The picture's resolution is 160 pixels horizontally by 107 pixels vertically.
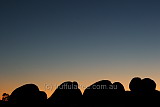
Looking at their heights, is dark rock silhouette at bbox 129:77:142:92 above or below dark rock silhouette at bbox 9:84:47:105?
above

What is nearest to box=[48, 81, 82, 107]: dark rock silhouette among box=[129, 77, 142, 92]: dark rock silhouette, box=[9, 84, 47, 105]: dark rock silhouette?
box=[9, 84, 47, 105]: dark rock silhouette

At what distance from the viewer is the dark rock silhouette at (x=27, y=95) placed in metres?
41.6

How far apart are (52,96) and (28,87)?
5148 millimetres

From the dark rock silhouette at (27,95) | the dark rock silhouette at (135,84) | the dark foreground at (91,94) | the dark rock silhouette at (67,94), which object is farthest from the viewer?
the dark rock silhouette at (135,84)

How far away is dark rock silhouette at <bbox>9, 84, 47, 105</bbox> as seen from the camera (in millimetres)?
41562

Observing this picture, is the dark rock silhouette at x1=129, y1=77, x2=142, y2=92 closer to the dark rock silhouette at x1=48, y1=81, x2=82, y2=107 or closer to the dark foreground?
the dark foreground

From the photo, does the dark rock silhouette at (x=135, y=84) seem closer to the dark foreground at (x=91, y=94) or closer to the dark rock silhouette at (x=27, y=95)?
the dark foreground at (x=91, y=94)

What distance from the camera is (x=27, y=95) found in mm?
42344

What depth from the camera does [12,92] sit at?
43.5 m

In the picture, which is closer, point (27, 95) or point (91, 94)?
point (27, 95)

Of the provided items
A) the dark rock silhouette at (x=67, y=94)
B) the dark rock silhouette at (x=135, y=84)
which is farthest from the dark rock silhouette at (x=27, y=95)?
the dark rock silhouette at (x=135, y=84)

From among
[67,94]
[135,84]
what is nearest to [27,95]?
[67,94]

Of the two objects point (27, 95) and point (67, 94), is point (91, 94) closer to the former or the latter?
point (67, 94)

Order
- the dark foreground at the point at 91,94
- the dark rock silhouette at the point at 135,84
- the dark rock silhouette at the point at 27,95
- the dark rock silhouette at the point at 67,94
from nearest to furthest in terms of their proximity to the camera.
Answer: the dark foreground at the point at 91,94 → the dark rock silhouette at the point at 27,95 → the dark rock silhouette at the point at 67,94 → the dark rock silhouette at the point at 135,84
